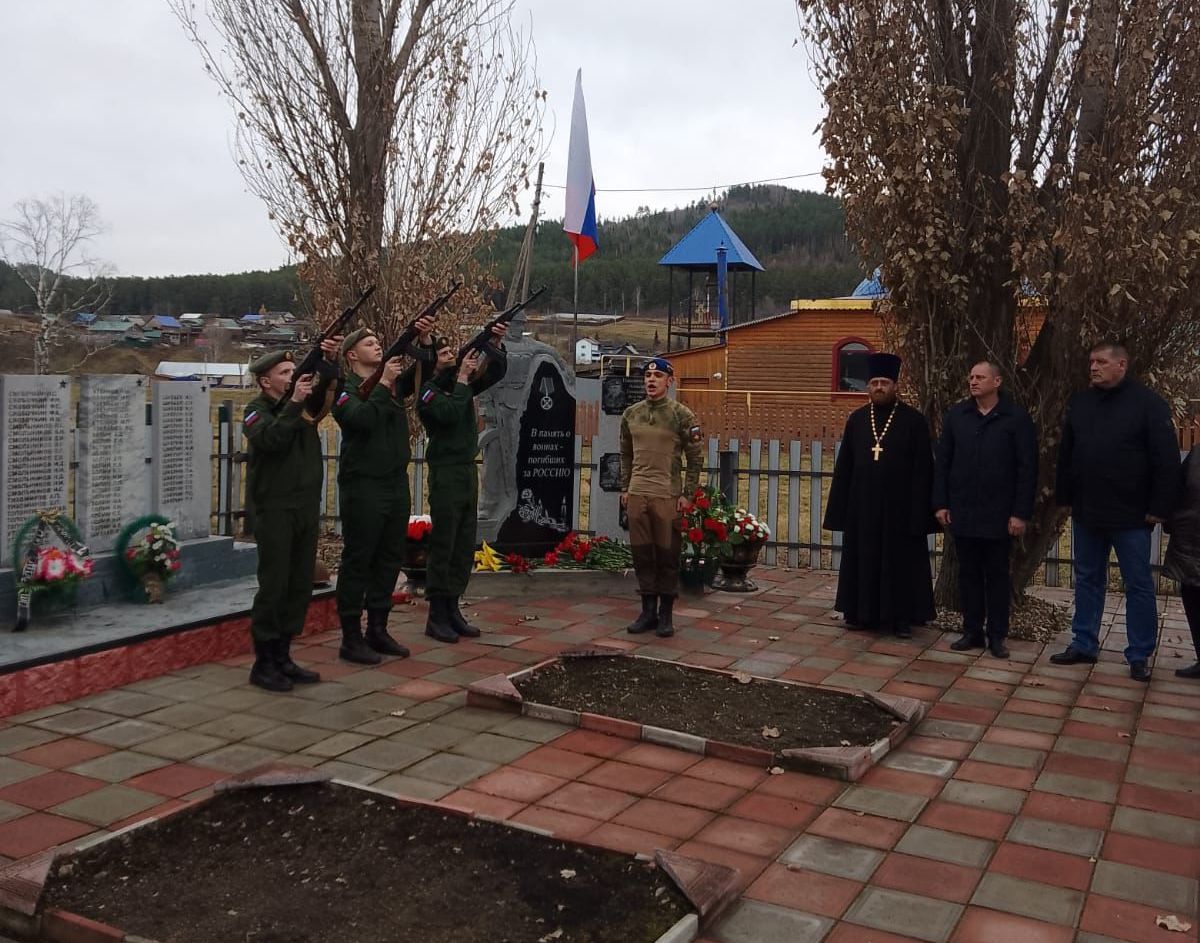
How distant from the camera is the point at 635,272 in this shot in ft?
259

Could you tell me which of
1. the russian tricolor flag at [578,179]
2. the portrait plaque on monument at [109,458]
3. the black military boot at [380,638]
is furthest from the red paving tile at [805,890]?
the russian tricolor flag at [578,179]

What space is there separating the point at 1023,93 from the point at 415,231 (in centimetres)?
568

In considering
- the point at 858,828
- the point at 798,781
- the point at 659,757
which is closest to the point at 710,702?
the point at 659,757

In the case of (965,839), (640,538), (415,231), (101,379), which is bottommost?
(965,839)

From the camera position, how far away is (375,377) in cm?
615

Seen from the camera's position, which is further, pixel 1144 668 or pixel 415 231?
pixel 415 231

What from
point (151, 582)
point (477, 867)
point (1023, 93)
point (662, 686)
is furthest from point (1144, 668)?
point (151, 582)

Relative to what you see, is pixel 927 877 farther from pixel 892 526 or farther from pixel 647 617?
pixel 892 526

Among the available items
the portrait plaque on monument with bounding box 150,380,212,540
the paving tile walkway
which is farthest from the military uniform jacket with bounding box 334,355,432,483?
the portrait plaque on monument with bounding box 150,380,212,540

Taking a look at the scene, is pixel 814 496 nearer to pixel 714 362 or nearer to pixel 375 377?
pixel 375 377

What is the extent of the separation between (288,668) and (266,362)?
1607 mm

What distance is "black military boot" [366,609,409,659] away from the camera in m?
6.39

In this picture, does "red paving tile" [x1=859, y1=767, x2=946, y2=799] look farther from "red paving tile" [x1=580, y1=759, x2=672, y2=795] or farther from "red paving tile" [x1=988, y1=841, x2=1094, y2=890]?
"red paving tile" [x1=580, y1=759, x2=672, y2=795]

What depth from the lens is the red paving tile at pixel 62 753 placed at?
4543 mm
